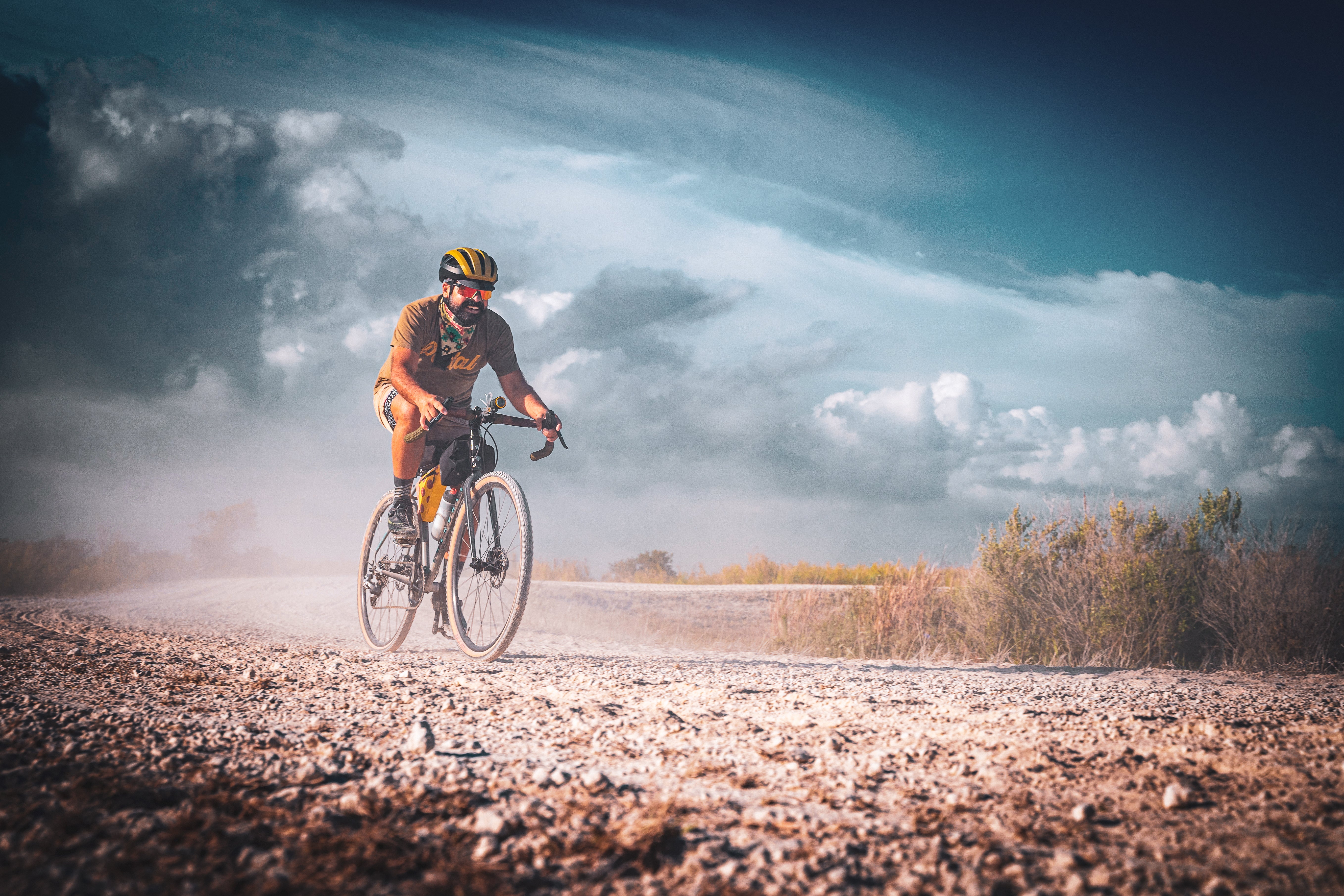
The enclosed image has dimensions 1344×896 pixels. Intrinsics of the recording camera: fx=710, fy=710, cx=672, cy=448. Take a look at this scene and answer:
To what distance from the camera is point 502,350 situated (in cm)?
535

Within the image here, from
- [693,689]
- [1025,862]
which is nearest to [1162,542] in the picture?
[693,689]

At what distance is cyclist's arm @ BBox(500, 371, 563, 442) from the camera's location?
526 cm

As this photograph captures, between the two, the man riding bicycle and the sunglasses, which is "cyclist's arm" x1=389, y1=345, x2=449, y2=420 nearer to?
the man riding bicycle

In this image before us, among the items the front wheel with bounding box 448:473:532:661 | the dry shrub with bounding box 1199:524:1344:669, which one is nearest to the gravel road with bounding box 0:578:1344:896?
the front wheel with bounding box 448:473:532:661

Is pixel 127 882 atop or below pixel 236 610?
atop

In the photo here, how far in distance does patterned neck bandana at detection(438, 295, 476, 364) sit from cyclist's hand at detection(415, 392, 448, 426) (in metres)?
0.62

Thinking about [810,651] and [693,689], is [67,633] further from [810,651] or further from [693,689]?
[810,651]

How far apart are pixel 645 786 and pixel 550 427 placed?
11.3 feet

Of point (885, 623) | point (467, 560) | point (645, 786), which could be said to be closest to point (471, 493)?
point (467, 560)

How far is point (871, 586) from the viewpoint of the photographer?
376 inches

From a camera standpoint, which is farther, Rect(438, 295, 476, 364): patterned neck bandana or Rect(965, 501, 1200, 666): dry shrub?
Rect(965, 501, 1200, 666): dry shrub

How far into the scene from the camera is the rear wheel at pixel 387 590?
5543 millimetres

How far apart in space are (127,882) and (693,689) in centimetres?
219

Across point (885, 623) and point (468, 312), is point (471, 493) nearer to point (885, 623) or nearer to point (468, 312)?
point (468, 312)
